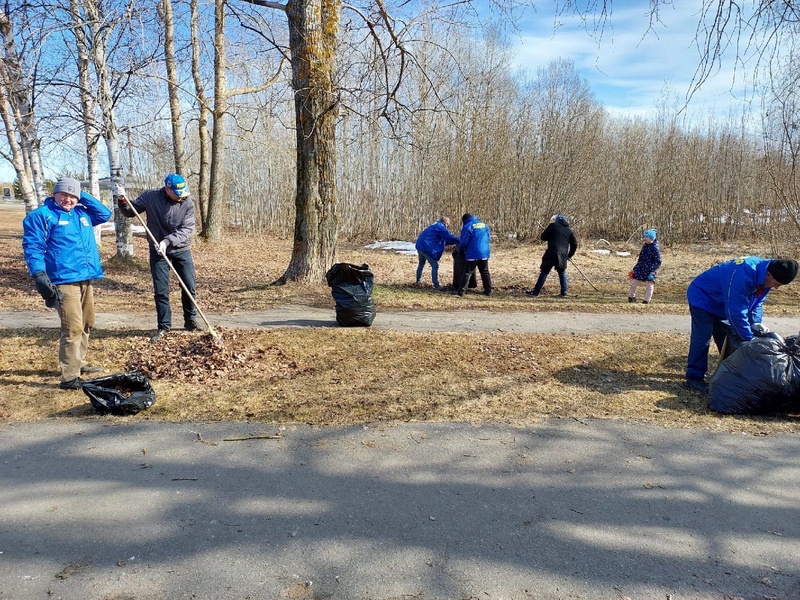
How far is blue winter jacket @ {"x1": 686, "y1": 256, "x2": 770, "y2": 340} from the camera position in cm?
540

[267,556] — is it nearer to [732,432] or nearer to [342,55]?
[732,432]

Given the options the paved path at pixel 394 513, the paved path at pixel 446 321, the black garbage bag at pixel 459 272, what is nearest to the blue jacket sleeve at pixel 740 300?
the paved path at pixel 394 513

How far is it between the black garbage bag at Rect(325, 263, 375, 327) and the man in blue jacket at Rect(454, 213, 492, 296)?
154 inches

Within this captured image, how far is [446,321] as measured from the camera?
888 cm

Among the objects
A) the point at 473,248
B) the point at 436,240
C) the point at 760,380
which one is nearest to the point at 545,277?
the point at 473,248

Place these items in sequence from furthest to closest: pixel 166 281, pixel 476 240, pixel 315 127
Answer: pixel 476 240 → pixel 315 127 → pixel 166 281

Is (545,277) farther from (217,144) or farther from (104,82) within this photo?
(217,144)

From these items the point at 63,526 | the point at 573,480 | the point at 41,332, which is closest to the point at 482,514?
the point at 573,480

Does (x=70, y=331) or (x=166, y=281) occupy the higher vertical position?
(x=166, y=281)

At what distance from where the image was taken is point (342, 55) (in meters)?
10.4

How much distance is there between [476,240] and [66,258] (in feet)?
24.7

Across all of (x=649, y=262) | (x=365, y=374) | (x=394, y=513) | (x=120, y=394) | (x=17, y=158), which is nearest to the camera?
(x=394, y=513)

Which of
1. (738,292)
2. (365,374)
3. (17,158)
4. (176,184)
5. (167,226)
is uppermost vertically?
(17,158)

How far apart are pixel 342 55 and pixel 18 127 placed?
7903 mm
